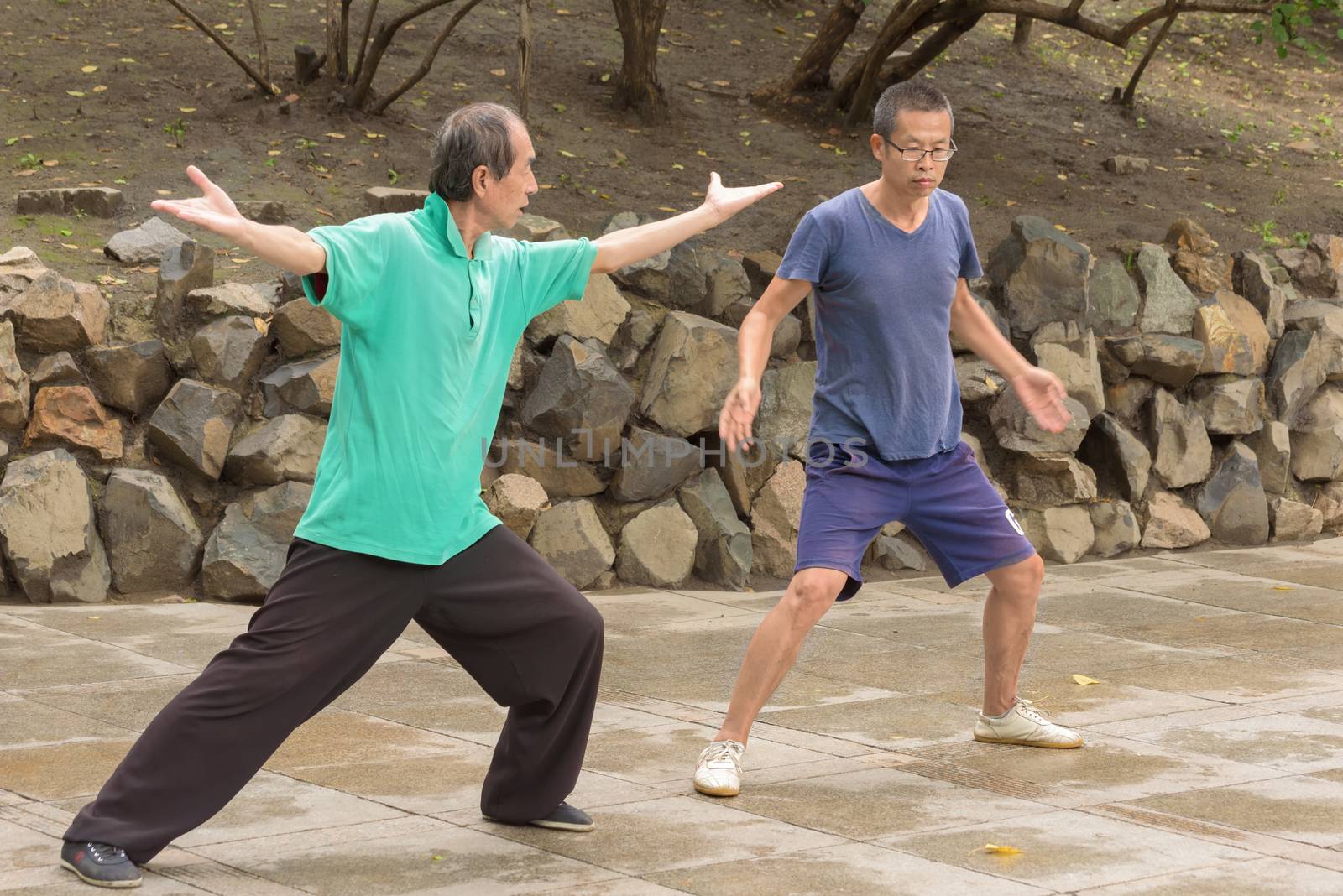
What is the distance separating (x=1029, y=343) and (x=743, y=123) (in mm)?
3422

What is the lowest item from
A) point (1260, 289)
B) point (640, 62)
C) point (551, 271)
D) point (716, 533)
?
point (716, 533)

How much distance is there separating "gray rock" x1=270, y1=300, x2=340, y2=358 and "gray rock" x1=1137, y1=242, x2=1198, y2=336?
14.7 feet

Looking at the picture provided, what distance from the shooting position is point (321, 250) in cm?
346

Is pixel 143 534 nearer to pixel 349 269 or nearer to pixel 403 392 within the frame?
pixel 403 392

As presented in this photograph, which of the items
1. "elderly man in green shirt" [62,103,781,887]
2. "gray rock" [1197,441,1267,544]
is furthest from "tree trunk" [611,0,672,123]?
"elderly man in green shirt" [62,103,781,887]

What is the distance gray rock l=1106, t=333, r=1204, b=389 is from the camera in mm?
8703

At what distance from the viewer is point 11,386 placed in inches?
262

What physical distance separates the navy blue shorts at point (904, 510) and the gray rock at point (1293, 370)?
17.1 feet

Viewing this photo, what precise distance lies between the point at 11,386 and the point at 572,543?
2492 millimetres

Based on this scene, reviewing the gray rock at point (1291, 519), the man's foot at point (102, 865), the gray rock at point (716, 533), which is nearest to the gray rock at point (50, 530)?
the gray rock at point (716, 533)

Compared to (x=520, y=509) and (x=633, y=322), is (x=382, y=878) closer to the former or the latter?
(x=520, y=509)

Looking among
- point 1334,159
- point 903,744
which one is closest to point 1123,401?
Result: point 903,744

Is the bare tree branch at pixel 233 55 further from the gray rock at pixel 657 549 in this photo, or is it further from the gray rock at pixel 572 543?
the gray rock at pixel 657 549

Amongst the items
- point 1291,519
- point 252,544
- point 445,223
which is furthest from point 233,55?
point 1291,519
